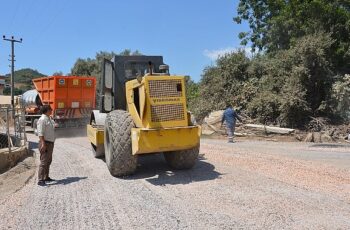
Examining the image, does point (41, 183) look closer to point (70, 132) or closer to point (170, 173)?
point (170, 173)

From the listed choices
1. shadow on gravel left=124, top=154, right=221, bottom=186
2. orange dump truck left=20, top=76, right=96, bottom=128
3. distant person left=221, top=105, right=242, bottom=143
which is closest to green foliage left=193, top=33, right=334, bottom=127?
distant person left=221, top=105, right=242, bottom=143

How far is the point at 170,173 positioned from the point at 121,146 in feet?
4.51

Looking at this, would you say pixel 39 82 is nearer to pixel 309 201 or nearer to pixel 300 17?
pixel 300 17

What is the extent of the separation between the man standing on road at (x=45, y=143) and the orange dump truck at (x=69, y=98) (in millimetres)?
11920

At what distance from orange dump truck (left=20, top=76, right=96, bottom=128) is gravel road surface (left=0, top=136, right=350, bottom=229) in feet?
33.9

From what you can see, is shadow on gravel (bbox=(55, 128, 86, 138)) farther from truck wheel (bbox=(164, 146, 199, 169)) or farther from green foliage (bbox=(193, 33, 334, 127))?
truck wheel (bbox=(164, 146, 199, 169))

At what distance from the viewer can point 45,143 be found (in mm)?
8953

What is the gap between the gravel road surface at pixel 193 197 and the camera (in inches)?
235

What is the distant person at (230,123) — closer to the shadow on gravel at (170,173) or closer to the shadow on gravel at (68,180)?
the shadow on gravel at (170,173)

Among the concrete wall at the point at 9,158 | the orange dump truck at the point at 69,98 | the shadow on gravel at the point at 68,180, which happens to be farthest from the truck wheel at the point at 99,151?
the orange dump truck at the point at 69,98

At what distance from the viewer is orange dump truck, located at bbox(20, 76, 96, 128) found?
21.1m

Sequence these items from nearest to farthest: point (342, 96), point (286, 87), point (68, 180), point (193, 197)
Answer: point (193, 197) < point (68, 180) < point (342, 96) < point (286, 87)

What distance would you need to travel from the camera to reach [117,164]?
8797 mm

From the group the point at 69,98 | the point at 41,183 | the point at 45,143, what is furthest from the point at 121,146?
the point at 69,98
